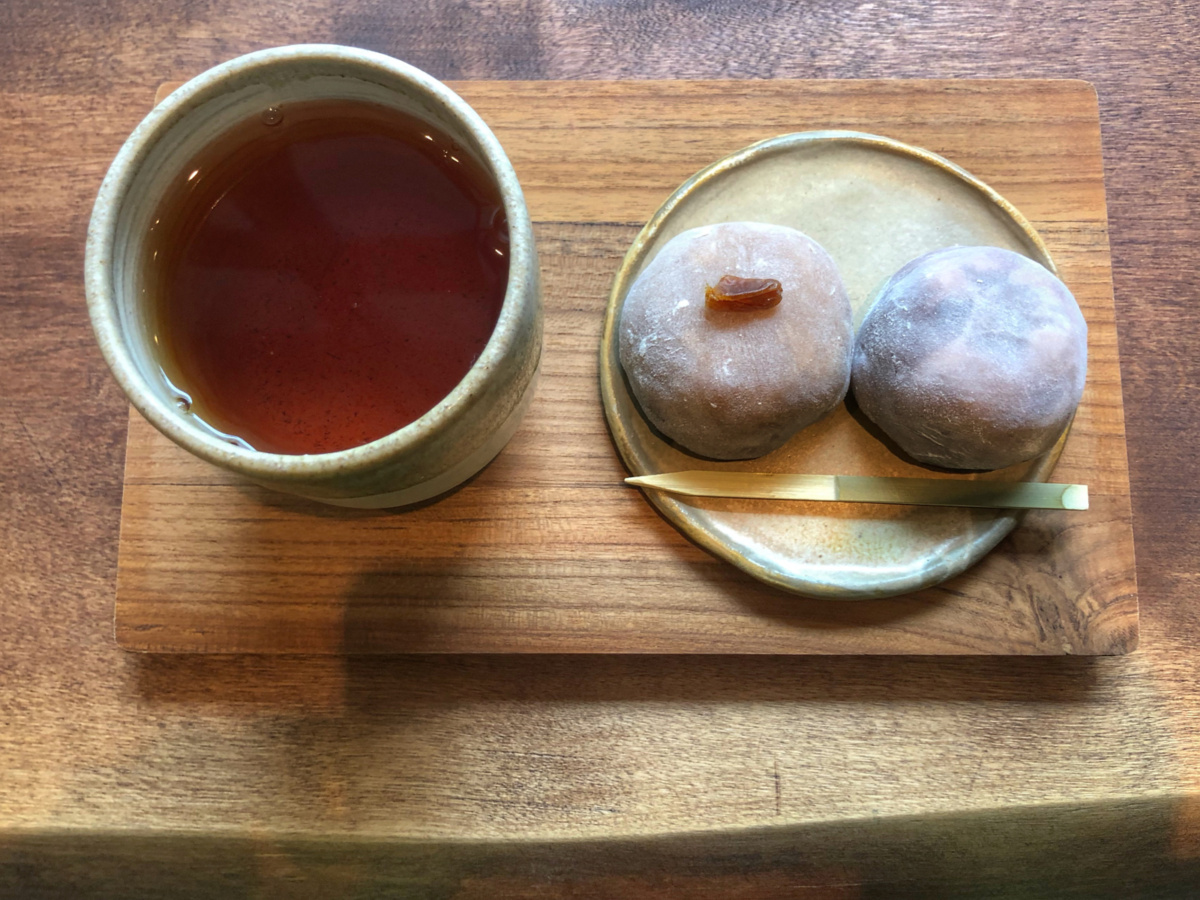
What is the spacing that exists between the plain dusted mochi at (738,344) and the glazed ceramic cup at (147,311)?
13 cm

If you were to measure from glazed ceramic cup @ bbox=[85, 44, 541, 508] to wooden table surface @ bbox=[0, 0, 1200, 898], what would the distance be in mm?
323

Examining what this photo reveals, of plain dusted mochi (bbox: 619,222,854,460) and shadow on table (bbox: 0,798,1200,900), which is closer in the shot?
plain dusted mochi (bbox: 619,222,854,460)

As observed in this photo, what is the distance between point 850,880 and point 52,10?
120 centimetres

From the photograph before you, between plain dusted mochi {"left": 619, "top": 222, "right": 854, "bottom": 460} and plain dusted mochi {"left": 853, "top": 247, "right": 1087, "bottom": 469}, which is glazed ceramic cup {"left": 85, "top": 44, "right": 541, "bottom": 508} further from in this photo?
plain dusted mochi {"left": 853, "top": 247, "right": 1087, "bottom": 469}

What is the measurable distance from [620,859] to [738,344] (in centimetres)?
49

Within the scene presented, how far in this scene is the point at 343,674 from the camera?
2.43 feet

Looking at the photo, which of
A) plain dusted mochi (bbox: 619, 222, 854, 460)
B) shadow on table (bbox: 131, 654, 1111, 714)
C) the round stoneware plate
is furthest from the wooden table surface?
plain dusted mochi (bbox: 619, 222, 854, 460)

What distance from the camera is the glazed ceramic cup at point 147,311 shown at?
43 centimetres

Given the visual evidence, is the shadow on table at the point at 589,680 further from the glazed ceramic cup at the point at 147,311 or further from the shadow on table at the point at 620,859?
the glazed ceramic cup at the point at 147,311

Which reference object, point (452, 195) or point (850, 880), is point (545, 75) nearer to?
point (452, 195)

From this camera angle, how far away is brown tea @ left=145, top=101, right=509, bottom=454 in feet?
1.83

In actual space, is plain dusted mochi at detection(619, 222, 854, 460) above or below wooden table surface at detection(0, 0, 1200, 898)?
above

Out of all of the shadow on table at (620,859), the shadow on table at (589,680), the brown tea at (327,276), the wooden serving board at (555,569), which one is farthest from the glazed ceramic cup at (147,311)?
the shadow on table at (620,859)

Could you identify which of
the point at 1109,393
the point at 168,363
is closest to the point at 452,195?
the point at 168,363
